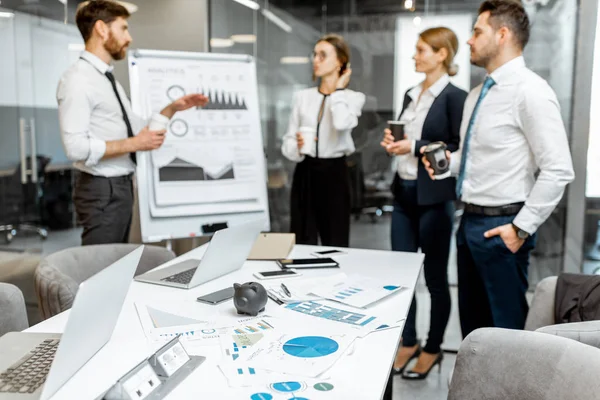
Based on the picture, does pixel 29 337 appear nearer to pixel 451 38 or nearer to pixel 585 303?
pixel 585 303

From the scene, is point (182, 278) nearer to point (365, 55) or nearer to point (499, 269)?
point (499, 269)

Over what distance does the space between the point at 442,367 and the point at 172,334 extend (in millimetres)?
2233

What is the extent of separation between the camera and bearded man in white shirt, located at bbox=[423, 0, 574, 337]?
2250mm

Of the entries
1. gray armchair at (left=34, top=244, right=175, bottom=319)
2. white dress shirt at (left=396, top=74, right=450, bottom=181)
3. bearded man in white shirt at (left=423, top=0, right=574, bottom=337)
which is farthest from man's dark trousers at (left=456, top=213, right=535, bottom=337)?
gray armchair at (left=34, top=244, right=175, bottom=319)

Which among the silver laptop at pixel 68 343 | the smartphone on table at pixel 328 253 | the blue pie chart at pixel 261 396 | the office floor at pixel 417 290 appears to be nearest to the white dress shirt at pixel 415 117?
the smartphone on table at pixel 328 253

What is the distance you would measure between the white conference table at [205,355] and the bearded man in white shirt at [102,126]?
1.15 m

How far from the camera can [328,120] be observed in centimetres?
351

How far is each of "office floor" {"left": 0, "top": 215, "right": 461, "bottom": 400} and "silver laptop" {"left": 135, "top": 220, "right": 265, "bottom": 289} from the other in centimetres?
133

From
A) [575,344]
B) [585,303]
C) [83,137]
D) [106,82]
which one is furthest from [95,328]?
[106,82]

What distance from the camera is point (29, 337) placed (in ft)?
4.47

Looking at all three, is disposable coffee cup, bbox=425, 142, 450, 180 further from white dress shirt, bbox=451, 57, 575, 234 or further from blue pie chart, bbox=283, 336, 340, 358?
blue pie chart, bbox=283, 336, 340, 358

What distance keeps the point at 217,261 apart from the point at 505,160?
1302 mm

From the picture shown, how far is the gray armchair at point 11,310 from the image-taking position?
5.45 feet

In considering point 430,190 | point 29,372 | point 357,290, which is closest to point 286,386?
point 29,372
